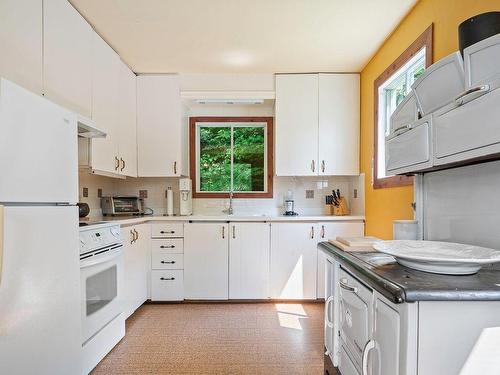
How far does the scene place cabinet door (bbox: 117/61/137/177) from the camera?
2.96 meters

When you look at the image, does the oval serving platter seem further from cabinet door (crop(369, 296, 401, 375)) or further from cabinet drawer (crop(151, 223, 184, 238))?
cabinet drawer (crop(151, 223, 184, 238))

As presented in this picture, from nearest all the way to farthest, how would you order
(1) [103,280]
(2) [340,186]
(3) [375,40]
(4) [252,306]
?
1. (1) [103,280]
2. (3) [375,40]
3. (4) [252,306]
4. (2) [340,186]

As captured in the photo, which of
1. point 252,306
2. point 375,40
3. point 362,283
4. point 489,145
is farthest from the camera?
point 252,306

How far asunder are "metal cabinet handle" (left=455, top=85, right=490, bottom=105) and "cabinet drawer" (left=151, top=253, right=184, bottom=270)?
2778mm

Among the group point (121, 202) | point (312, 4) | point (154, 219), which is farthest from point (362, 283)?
point (121, 202)

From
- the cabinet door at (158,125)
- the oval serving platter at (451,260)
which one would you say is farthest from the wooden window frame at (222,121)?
the oval serving platter at (451,260)

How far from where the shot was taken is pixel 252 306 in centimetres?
307

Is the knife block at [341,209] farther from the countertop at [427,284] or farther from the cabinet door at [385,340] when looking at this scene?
the cabinet door at [385,340]

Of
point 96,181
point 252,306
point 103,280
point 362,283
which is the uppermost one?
point 96,181

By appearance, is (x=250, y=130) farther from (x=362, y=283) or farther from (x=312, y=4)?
(x=362, y=283)

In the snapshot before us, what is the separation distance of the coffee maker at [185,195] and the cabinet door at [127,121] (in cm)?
53

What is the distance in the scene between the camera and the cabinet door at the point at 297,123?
331 centimetres

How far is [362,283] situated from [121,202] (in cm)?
276

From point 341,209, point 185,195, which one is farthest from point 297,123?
point 185,195
